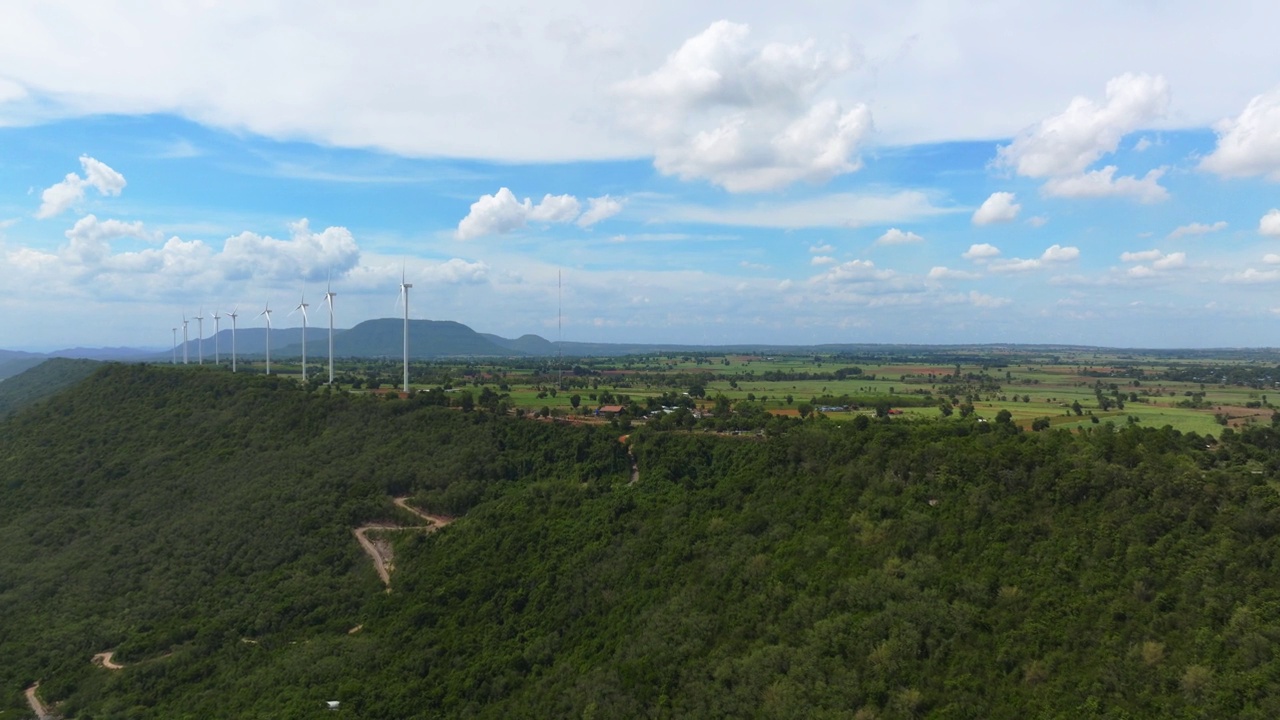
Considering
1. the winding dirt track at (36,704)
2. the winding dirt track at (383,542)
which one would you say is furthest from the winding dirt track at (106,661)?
the winding dirt track at (383,542)

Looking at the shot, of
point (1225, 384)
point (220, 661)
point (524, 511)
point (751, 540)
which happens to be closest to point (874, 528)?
point (751, 540)

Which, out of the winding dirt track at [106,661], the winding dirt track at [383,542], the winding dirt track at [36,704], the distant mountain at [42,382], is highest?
the distant mountain at [42,382]

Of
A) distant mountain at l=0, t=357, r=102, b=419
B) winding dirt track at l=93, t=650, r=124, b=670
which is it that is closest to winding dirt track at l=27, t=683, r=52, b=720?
winding dirt track at l=93, t=650, r=124, b=670

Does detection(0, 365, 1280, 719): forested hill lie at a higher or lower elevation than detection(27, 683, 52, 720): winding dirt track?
higher

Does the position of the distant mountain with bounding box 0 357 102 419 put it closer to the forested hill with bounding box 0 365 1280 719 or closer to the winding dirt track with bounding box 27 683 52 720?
the forested hill with bounding box 0 365 1280 719

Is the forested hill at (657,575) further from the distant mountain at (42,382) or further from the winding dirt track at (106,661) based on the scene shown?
the distant mountain at (42,382)

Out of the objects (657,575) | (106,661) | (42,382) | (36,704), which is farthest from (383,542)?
(42,382)

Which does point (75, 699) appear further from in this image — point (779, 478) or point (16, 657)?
point (779, 478)
